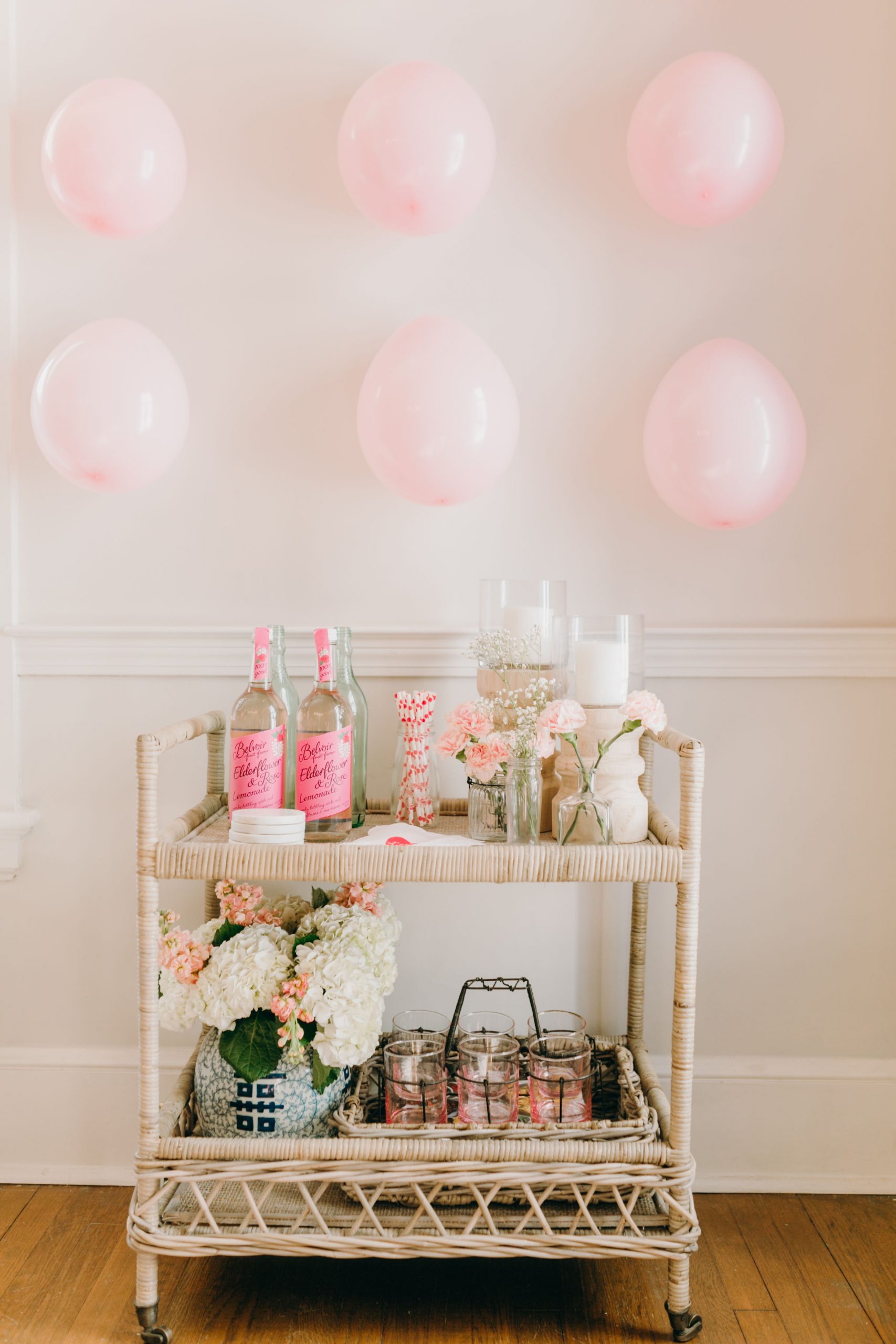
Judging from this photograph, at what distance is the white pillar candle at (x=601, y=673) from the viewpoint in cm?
139

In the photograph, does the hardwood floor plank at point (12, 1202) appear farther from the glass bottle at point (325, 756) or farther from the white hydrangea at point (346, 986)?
the glass bottle at point (325, 756)

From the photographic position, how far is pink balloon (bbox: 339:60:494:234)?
4.54 ft

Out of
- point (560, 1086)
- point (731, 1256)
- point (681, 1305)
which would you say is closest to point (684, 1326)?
point (681, 1305)

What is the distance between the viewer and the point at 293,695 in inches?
61.5

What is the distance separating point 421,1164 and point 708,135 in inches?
56.4

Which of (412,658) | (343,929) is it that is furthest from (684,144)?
(343,929)

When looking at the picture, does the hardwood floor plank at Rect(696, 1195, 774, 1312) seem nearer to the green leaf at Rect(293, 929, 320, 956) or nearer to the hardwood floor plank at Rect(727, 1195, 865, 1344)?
the hardwood floor plank at Rect(727, 1195, 865, 1344)

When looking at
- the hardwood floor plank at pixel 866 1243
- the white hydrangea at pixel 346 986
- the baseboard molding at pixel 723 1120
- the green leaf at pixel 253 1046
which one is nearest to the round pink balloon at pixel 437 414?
A: the white hydrangea at pixel 346 986

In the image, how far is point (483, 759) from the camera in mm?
1361

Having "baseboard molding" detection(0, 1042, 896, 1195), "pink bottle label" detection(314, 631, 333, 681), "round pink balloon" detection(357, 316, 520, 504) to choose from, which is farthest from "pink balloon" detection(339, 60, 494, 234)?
"baseboard molding" detection(0, 1042, 896, 1195)

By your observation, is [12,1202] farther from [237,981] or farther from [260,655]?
[260,655]

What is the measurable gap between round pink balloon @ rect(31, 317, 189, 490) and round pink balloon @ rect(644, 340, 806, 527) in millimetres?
732

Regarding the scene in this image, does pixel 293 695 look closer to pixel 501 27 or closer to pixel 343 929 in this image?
pixel 343 929

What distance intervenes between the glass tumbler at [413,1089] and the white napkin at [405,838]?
0.31 meters
